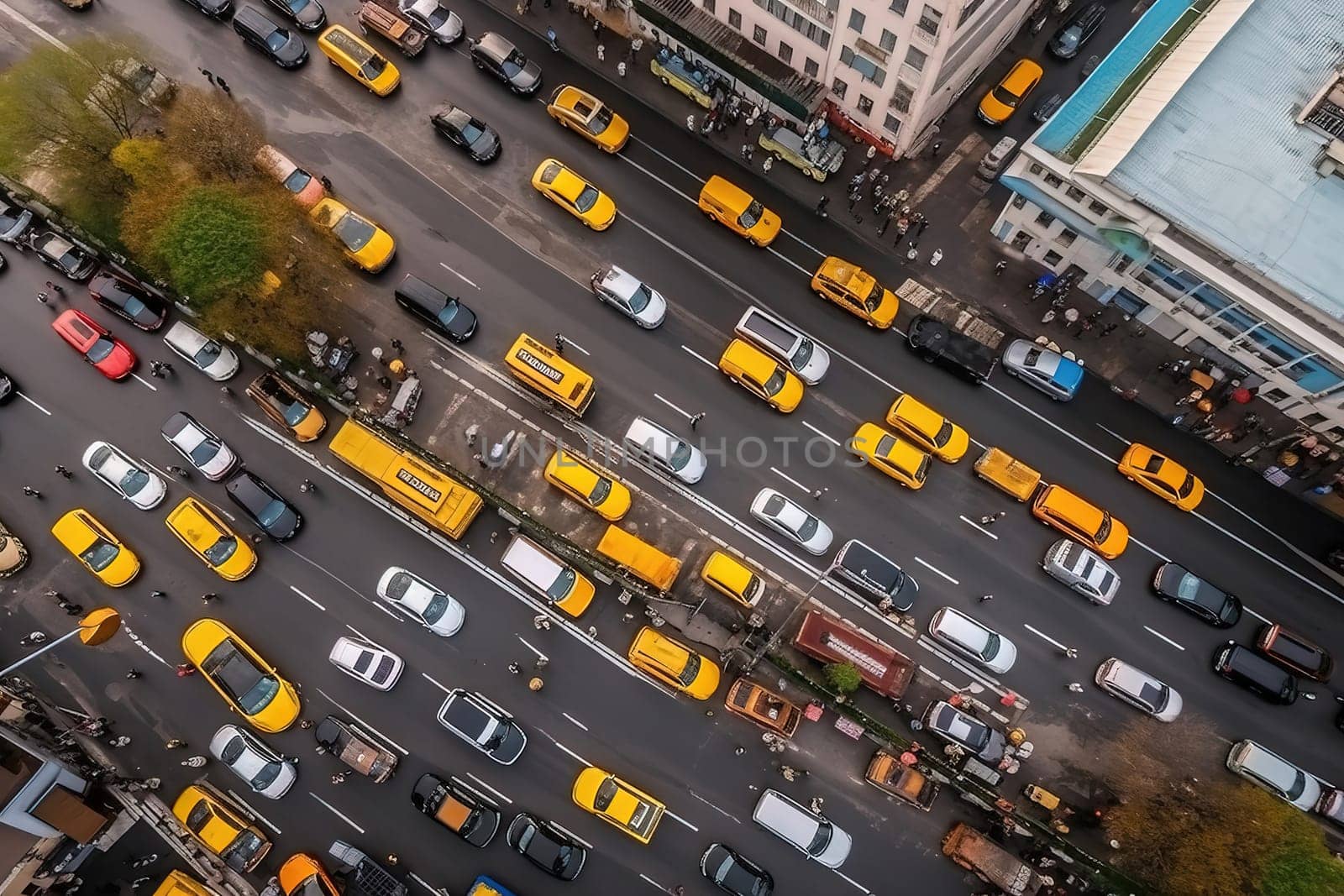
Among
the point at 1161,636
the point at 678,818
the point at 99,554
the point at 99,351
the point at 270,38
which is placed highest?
the point at 270,38

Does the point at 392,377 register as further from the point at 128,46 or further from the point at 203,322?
the point at 128,46

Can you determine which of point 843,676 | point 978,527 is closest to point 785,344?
point 978,527

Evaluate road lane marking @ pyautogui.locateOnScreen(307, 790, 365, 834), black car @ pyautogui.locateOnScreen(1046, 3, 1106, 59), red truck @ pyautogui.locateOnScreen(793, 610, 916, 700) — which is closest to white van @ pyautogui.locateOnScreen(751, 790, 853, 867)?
red truck @ pyautogui.locateOnScreen(793, 610, 916, 700)

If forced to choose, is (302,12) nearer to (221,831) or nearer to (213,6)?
(213,6)

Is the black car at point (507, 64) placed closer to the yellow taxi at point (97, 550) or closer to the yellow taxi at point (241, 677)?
the yellow taxi at point (97, 550)

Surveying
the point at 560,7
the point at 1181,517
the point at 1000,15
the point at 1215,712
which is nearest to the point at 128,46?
the point at 560,7
